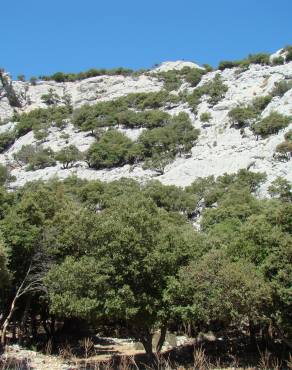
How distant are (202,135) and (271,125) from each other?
1703 cm

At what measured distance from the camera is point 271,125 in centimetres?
7644

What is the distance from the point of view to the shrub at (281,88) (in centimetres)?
8944

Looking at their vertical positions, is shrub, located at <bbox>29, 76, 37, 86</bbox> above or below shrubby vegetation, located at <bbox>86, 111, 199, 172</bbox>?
above

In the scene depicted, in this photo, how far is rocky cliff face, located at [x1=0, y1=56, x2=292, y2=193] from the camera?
7269 centimetres

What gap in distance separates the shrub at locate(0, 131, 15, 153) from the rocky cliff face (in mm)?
2091

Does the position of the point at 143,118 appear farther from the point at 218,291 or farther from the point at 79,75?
the point at 218,291

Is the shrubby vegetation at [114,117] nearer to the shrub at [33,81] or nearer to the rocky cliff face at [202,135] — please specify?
the rocky cliff face at [202,135]

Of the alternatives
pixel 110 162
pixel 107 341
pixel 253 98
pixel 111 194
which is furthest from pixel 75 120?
pixel 107 341

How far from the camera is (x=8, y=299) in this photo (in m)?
25.0

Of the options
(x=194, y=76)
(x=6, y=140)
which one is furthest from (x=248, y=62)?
(x=6, y=140)

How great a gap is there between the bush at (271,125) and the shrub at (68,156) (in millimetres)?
36470

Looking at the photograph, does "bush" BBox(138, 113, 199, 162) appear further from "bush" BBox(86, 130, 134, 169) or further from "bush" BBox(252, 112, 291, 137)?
"bush" BBox(252, 112, 291, 137)

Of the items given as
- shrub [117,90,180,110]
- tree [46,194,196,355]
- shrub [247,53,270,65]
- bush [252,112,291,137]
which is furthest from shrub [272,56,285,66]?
tree [46,194,196,355]

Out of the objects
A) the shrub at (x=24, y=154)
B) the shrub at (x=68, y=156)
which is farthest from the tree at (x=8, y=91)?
the shrub at (x=68, y=156)
